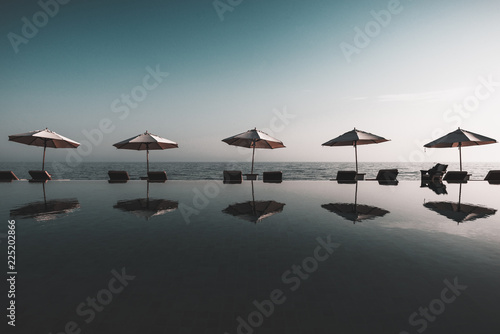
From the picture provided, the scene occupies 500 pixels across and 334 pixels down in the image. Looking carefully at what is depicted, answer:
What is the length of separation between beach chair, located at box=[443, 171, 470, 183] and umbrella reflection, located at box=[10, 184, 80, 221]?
19993mm

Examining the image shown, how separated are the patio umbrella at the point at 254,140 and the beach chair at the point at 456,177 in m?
11.1

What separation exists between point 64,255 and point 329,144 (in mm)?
13508

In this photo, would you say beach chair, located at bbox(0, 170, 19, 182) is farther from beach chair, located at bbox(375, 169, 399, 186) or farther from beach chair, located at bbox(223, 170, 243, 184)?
beach chair, located at bbox(375, 169, 399, 186)

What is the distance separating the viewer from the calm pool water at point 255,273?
7.39 ft

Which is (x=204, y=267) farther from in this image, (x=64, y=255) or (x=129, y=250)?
(x=64, y=255)

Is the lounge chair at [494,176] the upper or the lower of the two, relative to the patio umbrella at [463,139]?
lower

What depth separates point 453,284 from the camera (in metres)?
2.95

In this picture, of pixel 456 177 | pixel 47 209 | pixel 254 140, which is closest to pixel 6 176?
pixel 47 209

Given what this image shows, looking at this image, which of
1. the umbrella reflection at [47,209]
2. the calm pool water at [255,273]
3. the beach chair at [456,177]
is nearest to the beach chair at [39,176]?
the umbrella reflection at [47,209]

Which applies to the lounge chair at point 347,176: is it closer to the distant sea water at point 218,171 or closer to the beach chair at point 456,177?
the beach chair at point 456,177

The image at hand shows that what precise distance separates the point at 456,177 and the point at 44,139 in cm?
2652

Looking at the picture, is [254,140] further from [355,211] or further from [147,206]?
[355,211]

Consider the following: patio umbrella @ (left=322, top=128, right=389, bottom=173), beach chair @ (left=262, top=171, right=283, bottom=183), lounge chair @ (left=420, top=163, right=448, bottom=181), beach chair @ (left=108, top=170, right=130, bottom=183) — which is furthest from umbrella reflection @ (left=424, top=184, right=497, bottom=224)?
beach chair @ (left=108, top=170, right=130, bottom=183)

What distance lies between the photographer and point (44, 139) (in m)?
13.8
